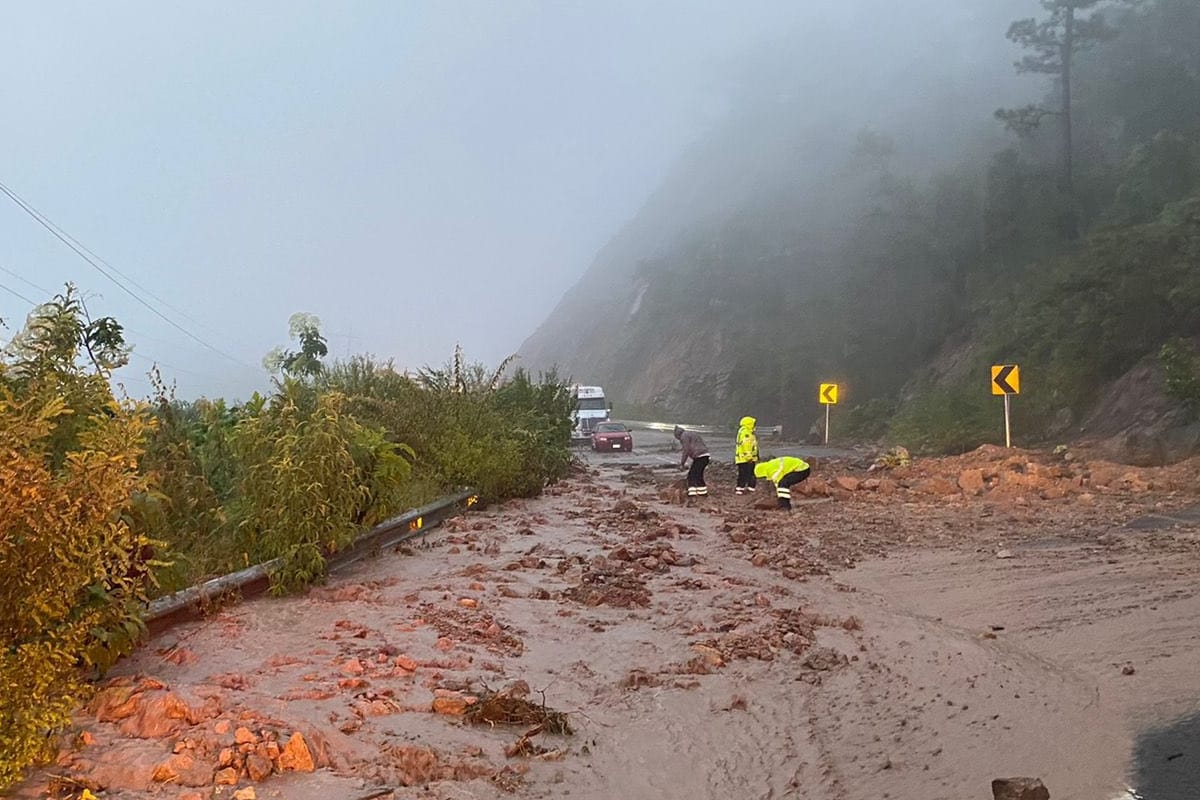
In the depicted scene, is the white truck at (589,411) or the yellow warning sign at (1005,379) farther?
the white truck at (589,411)

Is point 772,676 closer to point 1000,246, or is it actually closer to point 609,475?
point 609,475

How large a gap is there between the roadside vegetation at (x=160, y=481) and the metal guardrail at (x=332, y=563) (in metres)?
0.14

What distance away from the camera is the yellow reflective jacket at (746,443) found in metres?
18.7

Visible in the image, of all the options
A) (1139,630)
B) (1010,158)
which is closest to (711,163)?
(1010,158)

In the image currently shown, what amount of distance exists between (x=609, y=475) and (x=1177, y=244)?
16.2 meters

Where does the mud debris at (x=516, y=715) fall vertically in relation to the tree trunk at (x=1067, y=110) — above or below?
below

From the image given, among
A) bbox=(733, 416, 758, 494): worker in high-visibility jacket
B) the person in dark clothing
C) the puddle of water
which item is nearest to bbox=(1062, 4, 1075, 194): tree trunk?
bbox=(733, 416, 758, 494): worker in high-visibility jacket

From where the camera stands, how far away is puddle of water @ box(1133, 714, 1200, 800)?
4352mm

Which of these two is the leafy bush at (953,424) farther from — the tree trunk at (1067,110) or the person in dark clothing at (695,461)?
the tree trunk at (1067,110)

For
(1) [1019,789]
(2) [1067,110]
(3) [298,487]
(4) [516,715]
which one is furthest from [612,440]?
(1) [1019,789]

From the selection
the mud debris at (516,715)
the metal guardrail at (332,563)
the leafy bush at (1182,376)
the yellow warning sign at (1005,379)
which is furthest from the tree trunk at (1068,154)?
the mud debris at (516,715)

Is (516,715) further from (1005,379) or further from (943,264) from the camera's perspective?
(943,264)

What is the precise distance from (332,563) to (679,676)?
4.22 meters

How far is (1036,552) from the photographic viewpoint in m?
10.7
